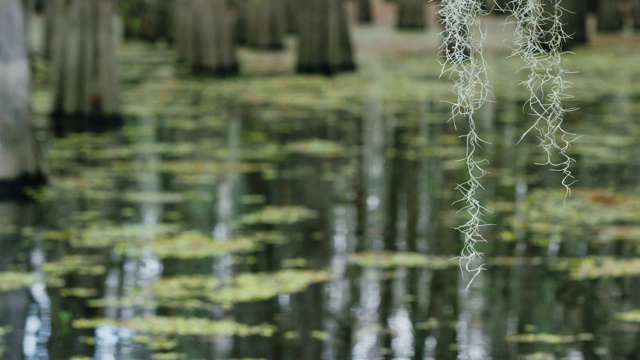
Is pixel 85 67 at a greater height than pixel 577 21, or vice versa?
pixel 85 67

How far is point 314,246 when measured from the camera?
8.20m

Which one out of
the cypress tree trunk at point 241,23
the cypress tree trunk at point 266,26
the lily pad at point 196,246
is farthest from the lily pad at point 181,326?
the cypress tree trunk at point 241,23

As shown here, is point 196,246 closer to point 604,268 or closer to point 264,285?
point 264,285

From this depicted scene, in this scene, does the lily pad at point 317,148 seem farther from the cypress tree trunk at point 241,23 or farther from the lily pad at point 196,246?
the cypress tree trunk at point 241,23

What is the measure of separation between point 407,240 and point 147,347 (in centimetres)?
271

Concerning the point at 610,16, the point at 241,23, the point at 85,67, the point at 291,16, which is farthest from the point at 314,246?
the point at 610,16

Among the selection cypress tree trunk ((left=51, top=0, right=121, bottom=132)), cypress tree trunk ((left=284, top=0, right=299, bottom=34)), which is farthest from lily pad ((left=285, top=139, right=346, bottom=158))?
cypress tree trunk ((left=284, top=0, right=299, bottom=34))

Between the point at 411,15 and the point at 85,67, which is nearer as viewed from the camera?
the point at 85,67

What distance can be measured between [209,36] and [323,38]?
64.5 inches

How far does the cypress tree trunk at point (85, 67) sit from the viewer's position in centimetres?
1344

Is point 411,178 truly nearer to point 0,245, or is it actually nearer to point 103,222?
point 103,222

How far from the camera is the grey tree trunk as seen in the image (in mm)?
9656

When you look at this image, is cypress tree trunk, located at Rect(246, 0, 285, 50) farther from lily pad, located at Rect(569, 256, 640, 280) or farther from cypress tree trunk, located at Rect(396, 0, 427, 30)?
lily pad, located at Rect(569, 256, 640, 280)

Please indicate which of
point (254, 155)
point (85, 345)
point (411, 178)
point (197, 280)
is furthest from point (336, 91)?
point (85, 345)
